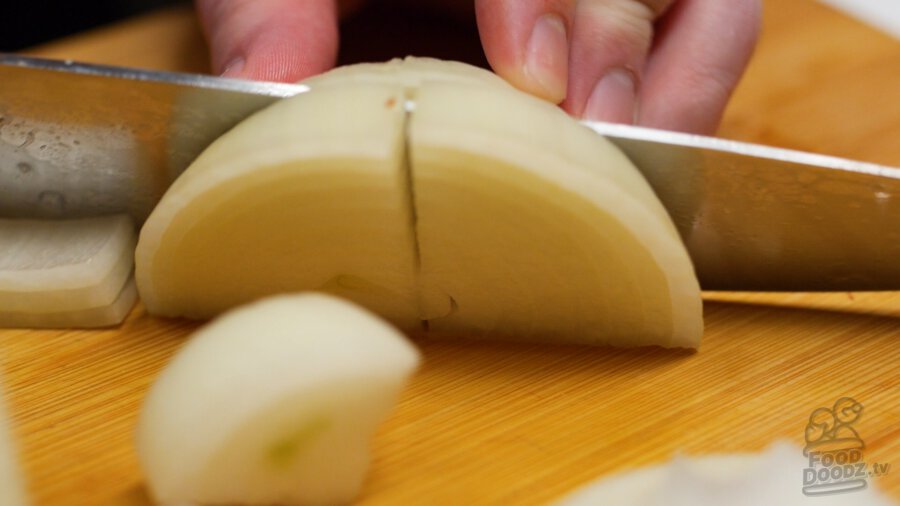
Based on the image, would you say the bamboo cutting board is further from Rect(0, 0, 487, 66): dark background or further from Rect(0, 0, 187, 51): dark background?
Rect(0, 0, 187, 51): dark background

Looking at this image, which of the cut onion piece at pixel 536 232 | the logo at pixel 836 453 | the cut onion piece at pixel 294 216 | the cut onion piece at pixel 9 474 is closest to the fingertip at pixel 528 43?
the cut onion piece at pixel 536 232

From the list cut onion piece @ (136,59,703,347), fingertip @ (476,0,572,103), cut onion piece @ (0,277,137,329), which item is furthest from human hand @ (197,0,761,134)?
cut onion piece @ (0,277,137,329)

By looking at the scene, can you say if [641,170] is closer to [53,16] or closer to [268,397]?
[268,397]

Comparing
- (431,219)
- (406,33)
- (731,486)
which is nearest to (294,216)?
(431,219)

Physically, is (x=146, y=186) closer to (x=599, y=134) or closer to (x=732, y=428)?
(x=599, y=134)

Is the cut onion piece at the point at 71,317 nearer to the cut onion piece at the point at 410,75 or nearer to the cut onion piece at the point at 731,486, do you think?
the cut onion piece at the point at 410,75

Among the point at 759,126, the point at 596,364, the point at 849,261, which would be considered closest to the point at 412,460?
the point at 596,364
